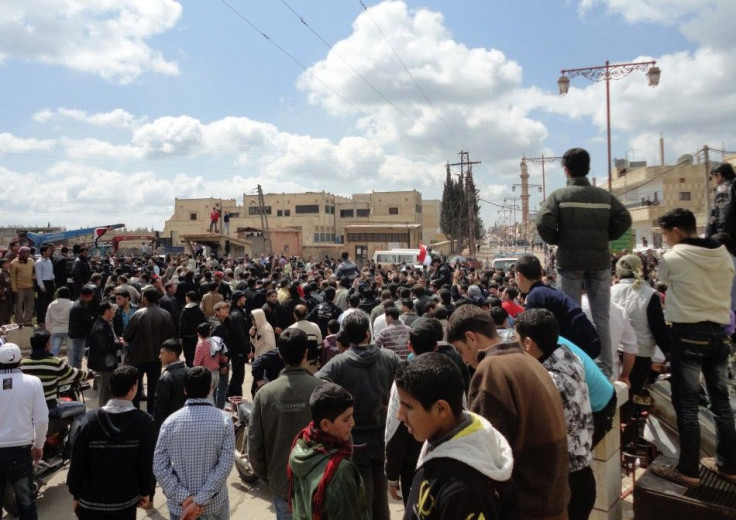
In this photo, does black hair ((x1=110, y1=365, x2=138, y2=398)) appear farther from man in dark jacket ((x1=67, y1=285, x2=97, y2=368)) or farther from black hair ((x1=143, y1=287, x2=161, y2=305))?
man in dark jacket ((x1=67, y1=285, x2=97, y2=368))

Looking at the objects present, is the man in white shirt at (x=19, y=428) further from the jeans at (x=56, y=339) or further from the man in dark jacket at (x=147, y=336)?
the jeans at (x=56, y=339)

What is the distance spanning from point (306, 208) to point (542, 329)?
65.3 m

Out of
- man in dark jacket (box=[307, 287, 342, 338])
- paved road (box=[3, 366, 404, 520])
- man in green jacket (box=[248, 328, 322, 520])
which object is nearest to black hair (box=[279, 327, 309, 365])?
man in green jacket (box=[248, 328, 322, 520])

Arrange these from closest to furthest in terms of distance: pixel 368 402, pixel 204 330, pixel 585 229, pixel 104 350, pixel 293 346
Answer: pixel 293 346 → pixel 368 402 → pixel 585 229 → pixel 204 330 → pixel 104 350

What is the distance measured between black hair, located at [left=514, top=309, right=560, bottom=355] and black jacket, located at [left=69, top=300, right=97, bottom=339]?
24.7ft

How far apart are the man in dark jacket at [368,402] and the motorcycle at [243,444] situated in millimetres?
1914

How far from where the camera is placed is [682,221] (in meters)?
3.51

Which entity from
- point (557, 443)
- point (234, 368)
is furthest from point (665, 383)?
point (234, 368)

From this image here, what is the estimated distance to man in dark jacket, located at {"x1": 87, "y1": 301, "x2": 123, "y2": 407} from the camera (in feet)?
21.7

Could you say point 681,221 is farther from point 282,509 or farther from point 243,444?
point 243,444

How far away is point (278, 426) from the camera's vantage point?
3328 millimetres

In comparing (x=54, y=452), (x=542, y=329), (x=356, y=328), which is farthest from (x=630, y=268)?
(x=54, y=452)

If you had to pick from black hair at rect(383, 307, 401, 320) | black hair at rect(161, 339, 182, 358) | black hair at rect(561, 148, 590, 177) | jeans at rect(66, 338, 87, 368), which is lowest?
jeans at rect(66, 338, 87, 368)

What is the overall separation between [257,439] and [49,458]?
3.29 meters
